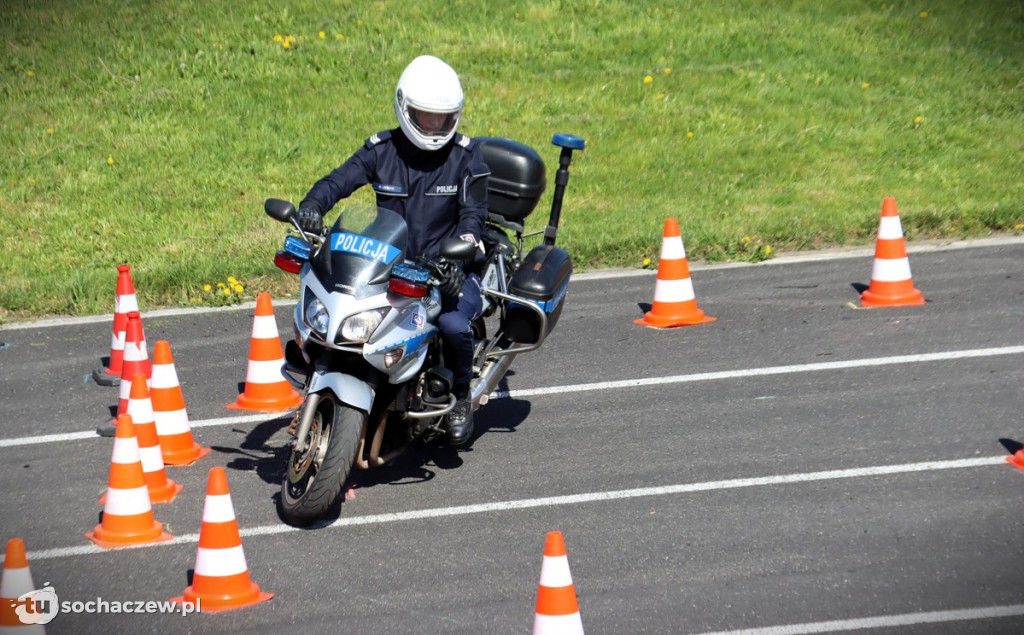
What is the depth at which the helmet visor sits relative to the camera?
6539mm

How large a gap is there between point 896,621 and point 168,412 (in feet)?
13.8

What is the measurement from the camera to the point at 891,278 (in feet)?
32.9

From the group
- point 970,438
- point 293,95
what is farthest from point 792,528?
point 293,95

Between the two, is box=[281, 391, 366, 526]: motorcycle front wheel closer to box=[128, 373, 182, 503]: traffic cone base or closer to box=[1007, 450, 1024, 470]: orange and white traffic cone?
box=[128, 373, 182, 503]: traffic cone base

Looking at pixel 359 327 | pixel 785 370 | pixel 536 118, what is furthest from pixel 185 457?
pixel 536 118

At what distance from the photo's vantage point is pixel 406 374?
6133mm

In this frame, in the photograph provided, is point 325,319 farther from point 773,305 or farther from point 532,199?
point 773,305

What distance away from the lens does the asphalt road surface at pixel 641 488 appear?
5.18 meters

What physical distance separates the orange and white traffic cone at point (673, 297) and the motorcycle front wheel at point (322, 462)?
4.33 m

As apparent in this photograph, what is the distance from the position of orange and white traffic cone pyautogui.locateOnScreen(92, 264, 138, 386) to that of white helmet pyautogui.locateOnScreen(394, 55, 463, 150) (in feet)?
9.63

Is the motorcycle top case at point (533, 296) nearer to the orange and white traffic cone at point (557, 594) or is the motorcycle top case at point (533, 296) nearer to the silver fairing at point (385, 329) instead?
the silver fairing at point (385, 329)

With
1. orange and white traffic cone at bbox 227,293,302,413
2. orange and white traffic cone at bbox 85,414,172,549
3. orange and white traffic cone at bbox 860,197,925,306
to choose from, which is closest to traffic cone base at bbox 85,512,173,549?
orange and white traffic cone at bbox 85,414,172,549

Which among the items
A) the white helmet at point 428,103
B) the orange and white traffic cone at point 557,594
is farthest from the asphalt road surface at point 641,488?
the white helmet at point 428,103

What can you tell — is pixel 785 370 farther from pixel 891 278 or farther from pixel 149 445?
pixel 149 445
